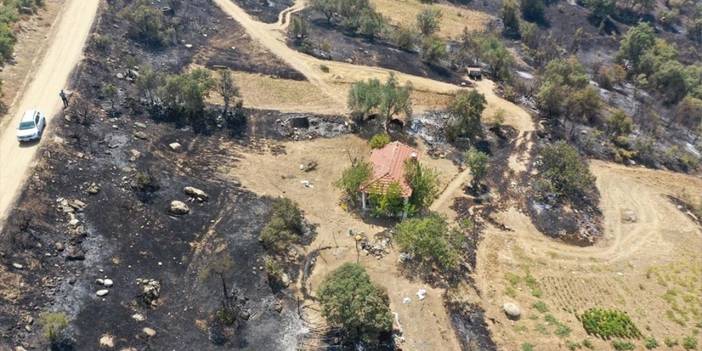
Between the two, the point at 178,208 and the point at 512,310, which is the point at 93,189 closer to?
the point at 178,208

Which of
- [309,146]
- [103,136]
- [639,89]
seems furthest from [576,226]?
[103,136]

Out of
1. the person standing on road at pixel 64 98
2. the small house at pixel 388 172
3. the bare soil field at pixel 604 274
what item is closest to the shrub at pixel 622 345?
the bare soil field at pixel 604 274

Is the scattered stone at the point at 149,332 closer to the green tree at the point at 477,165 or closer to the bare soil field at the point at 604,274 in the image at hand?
Answer: the bare soil field at the point at 604,274

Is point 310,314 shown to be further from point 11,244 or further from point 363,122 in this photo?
point 363,122

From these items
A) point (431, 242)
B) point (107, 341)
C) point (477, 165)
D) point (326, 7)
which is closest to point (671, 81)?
point (477, 165)

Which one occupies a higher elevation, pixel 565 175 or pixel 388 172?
pixel 388 172

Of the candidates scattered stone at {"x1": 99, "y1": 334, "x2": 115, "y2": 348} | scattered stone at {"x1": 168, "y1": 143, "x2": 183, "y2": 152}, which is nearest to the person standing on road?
scattered stone at {"x1": 168, "y1": 143, "x2": 183, "y2": 152}
